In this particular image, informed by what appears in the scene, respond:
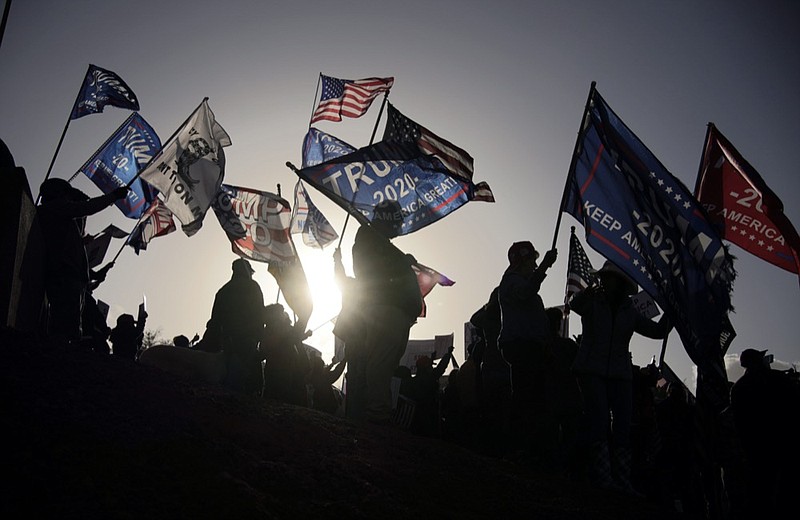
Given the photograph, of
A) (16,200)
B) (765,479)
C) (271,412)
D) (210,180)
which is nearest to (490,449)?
(765,479)

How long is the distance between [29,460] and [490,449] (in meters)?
5.01

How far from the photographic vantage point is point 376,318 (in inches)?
238

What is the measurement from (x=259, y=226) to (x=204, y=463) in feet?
24.8

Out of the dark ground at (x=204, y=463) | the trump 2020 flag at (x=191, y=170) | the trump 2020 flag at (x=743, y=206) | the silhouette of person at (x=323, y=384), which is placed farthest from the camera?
the trump 2020 flag at (x=191, y=170)

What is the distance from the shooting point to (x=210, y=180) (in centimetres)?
982

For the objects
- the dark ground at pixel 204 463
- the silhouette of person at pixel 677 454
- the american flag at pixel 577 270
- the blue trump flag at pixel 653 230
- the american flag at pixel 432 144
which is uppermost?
the american flag at pixel 432 144

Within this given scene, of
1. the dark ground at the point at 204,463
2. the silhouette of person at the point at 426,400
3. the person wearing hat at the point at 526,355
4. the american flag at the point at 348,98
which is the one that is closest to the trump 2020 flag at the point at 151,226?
the american flag at the point at 348,98

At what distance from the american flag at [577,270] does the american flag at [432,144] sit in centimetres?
290

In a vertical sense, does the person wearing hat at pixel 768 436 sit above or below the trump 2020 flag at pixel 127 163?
below

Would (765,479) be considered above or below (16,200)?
below

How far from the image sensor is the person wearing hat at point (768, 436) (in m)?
4.95

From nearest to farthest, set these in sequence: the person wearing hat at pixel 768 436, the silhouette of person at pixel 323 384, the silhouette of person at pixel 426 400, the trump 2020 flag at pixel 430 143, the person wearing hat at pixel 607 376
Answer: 1. the person wearing hat at pixel 768 436
2. the person wearing hat at pixel 607 376
3. the silhouette of person at pixel 426 400
4. the trump 2020 flag at pixel 430 143
5. the silhouette of person at pixel 323 384

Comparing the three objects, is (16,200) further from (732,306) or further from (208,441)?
(732,306)

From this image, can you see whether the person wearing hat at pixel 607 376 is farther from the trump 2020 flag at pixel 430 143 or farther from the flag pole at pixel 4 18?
the flag pole at pixel 4 18
